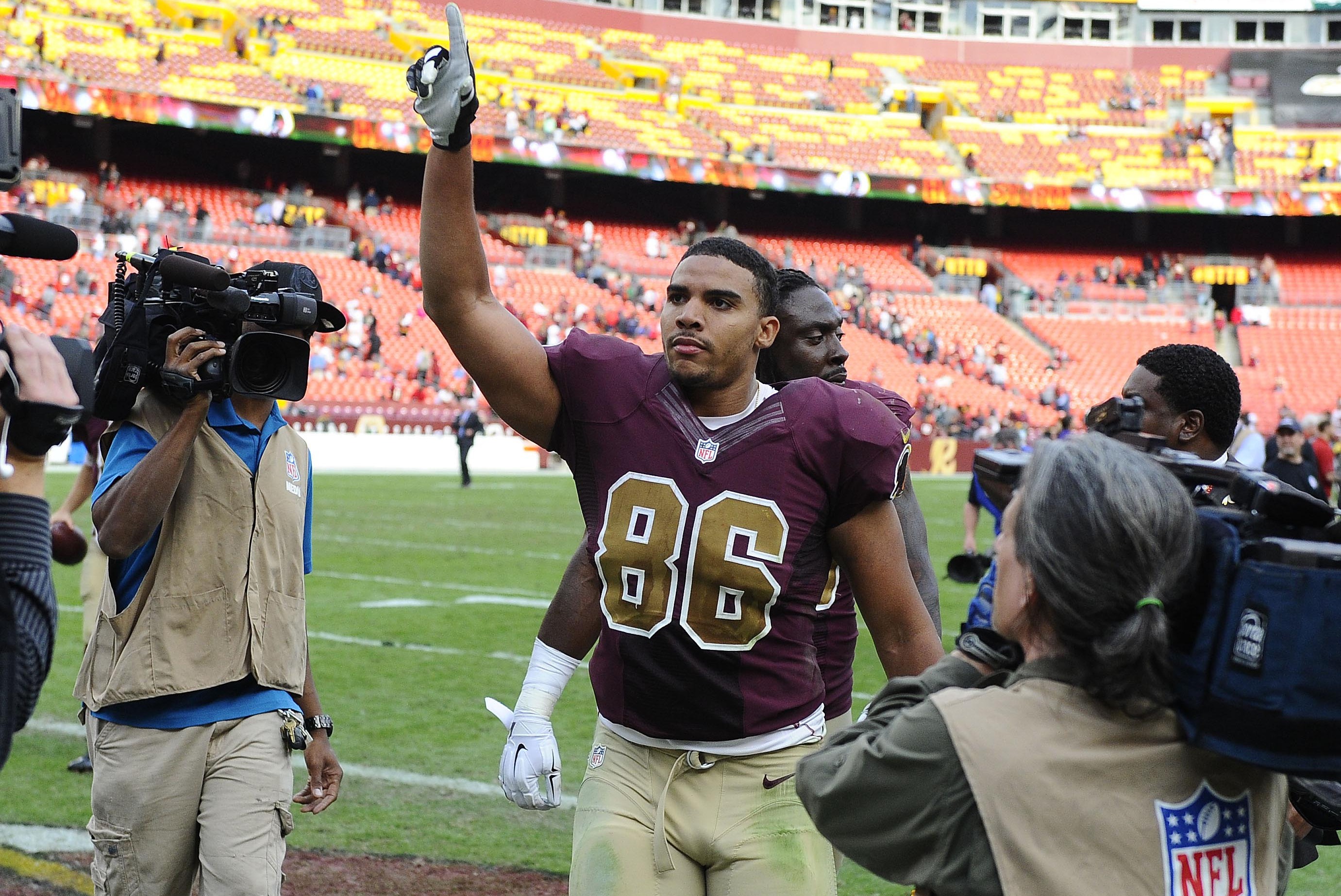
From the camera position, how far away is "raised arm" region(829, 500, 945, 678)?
301cm

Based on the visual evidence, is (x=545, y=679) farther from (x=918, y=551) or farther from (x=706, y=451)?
(x=918, y=551)

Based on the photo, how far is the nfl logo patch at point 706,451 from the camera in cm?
289

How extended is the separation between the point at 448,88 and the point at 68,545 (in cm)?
232

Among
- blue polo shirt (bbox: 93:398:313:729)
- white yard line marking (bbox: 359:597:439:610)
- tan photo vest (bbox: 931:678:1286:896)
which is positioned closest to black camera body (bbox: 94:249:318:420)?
blue polo shirt (bbox: 93:398:313:729)

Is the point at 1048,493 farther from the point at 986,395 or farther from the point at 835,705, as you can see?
the point at 986,395

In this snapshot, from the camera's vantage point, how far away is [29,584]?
1.88 meters

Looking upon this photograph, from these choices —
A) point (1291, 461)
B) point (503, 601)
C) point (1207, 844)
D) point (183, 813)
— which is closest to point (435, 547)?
point (503, 601)

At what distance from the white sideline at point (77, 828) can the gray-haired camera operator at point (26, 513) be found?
2603 millimetres

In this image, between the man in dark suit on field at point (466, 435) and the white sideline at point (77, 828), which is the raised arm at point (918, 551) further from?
the man in dark suit on field at point (466, 435)

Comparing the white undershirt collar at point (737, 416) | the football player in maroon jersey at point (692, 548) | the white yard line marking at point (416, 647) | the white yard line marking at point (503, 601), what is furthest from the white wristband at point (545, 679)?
the white yard line marking at point (503, 601)

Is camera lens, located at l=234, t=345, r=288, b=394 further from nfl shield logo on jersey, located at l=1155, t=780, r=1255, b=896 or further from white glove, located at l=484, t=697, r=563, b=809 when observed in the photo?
nfl shield logo on jersey, located at l=1155, t=780, r=1255, b=896

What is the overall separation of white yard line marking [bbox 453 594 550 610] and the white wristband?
7.41m

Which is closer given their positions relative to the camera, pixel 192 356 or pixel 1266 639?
pixel 1266 639

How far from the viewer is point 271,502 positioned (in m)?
3.43
